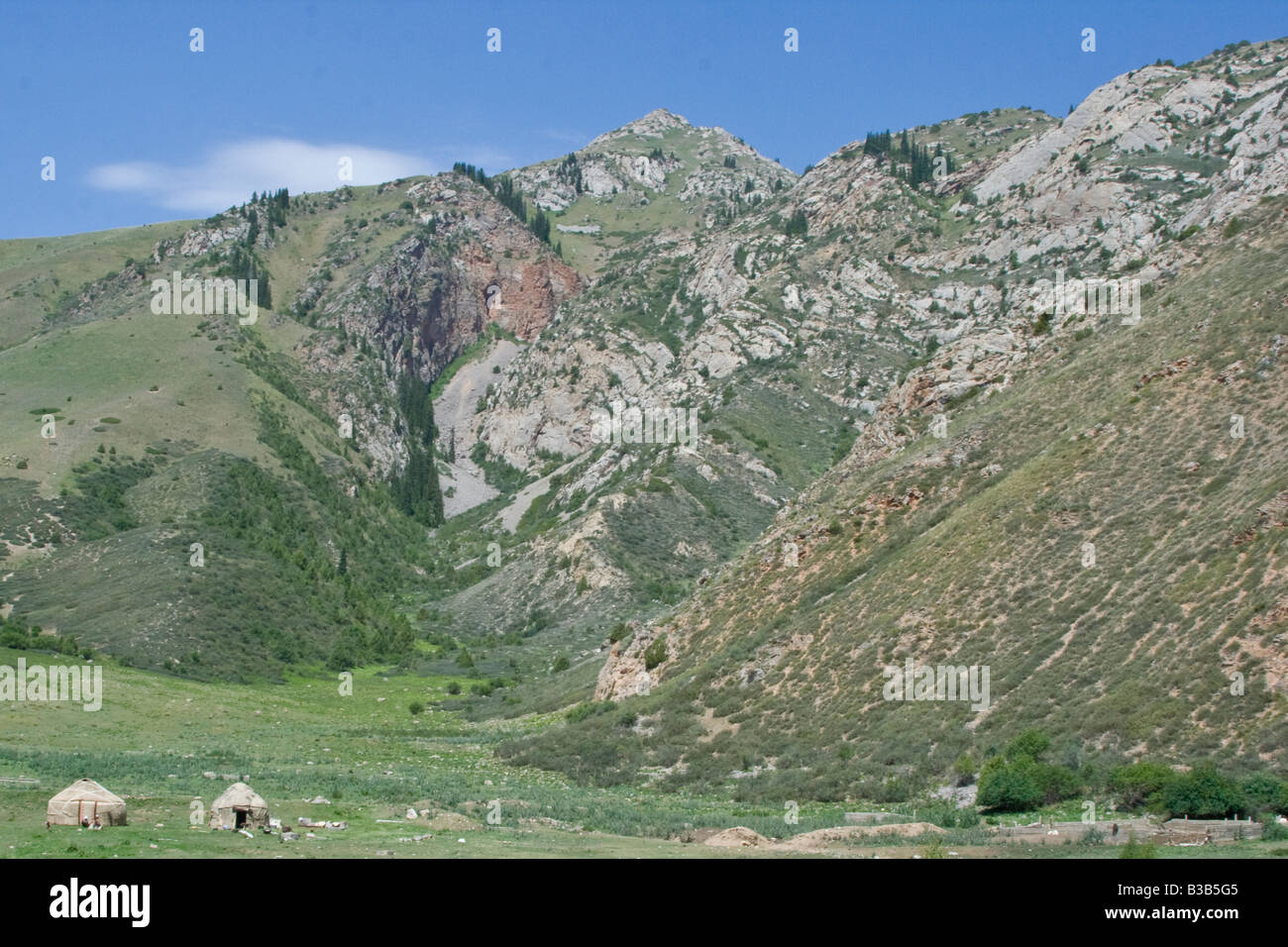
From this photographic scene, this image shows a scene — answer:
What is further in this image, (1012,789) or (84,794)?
(1012,789)

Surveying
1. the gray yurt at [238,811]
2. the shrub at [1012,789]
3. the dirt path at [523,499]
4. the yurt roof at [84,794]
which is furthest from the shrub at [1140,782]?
the dirt path at [523,499]

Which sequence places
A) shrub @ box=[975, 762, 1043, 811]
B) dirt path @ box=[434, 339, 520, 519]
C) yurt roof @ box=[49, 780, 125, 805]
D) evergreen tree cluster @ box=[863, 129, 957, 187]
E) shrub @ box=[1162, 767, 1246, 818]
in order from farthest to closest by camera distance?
1. dirt path @ box=[434, 339, 520, 519]
2. evergreen tree cluster @ box=[863, 129, 957, 187]
3. shrub @ box=[975, 762, 1043, 811]
4. shrub @ box=[1162, 767, 1246, 818]
5. yurt roof @ box=[49, 780, 125, 805]

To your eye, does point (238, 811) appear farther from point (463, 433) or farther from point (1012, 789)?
point (463, 433)

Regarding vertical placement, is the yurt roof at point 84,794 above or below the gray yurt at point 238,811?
above

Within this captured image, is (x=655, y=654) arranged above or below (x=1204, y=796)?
above

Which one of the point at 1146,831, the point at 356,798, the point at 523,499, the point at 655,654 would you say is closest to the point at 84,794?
the point at 356,798

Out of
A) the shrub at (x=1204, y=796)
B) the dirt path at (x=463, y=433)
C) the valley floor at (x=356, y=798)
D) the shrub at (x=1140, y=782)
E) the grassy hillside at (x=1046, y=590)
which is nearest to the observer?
the valley floor at (x=356, y=798)

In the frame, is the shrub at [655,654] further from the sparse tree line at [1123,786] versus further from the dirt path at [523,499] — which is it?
Result: the dirt path at [523,499]

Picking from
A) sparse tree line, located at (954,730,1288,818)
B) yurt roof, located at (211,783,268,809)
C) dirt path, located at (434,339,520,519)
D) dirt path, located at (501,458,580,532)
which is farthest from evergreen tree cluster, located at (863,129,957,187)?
yurt roof, located at (211,783,268,809)

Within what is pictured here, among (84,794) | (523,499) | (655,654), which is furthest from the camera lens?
(523,499)

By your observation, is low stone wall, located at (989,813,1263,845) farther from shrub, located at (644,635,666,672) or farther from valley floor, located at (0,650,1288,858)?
shrub, located at (644,635,666,672)

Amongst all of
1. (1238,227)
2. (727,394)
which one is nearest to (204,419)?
(727,394)

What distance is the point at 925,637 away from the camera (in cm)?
4453
